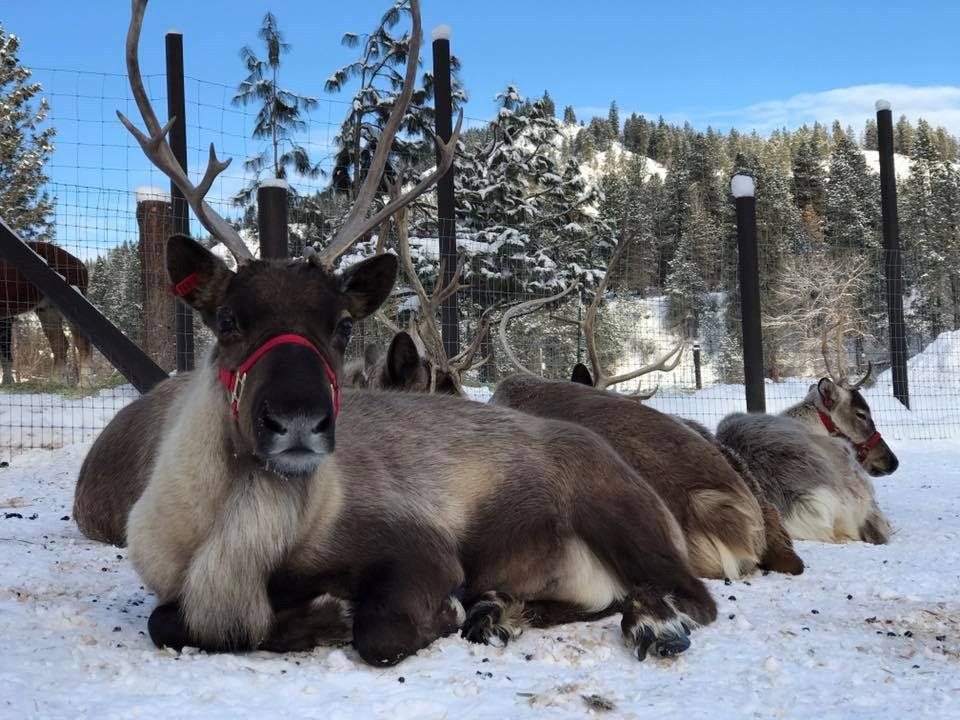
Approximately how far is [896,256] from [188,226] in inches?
376

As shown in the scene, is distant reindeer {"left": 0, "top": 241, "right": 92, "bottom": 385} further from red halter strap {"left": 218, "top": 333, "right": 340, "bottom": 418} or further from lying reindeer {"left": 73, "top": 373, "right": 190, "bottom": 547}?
red halter strap {"left": 218, "top": 333, "right": 340, "bottom": 418}

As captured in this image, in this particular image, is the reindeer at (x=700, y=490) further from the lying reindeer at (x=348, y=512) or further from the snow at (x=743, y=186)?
the snow at (x=743, y=186)

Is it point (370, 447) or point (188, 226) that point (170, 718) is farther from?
point (188, 226)

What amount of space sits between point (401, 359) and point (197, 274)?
3395mm

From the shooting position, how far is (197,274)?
317 centimetres

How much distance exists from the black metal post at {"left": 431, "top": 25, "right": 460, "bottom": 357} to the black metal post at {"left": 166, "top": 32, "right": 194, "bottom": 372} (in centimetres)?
244

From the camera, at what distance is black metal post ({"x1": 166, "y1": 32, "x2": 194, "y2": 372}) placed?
796 centimetres

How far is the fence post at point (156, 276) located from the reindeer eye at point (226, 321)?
544cm

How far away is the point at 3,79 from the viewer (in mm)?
20859

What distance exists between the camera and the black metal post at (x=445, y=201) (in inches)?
353

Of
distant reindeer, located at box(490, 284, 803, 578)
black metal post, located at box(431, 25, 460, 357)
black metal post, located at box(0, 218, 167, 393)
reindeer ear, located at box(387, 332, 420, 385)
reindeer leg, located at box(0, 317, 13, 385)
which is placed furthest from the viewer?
reindeer leg, located at box(0, 317, 13, 385)

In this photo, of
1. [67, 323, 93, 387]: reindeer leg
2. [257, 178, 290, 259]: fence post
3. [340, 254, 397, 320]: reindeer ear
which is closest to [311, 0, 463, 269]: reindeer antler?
[340, 254, 397, 320]: reindeer ear

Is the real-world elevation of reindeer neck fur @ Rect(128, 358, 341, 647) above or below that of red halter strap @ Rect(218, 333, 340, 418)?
below

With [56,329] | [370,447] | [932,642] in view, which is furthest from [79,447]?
[932,642]
